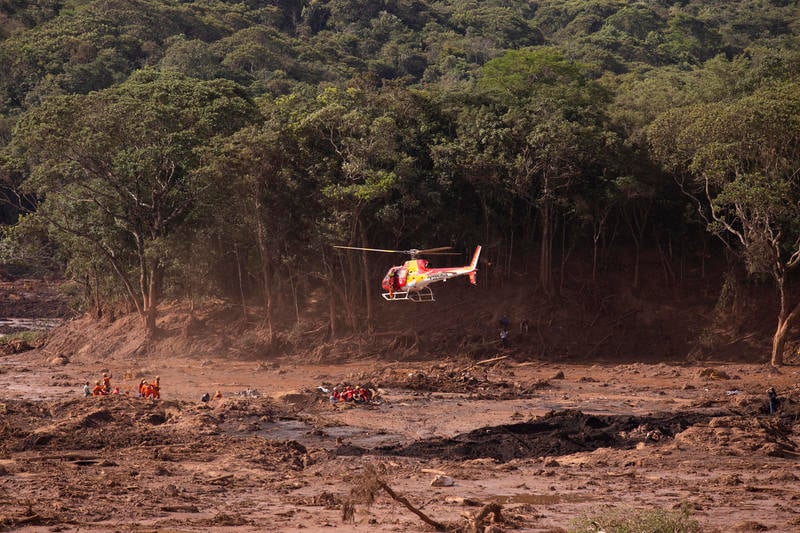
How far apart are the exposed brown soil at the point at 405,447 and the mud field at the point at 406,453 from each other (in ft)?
0.22

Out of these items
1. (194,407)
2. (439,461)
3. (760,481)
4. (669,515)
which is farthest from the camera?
(194,407)

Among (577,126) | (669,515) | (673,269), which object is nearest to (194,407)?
(669,515)

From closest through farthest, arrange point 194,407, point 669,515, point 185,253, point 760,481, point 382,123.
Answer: point 669,515 < point 760,481 < point 194,407 < point 382,123 < point 185,253

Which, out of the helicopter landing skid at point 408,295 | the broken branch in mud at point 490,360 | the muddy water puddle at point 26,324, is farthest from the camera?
the muddy water puddle at point 26,324

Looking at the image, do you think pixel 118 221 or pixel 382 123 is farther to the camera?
pixel 118 221

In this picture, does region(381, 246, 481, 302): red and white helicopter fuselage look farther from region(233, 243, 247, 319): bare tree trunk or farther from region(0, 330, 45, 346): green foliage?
region(0, 330, 45, 346): green foliage

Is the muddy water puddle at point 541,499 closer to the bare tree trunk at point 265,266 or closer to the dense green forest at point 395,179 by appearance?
the dense green forest at point 395,179

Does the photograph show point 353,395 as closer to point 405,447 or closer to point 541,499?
point 405,447

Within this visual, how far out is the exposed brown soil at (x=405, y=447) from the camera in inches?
701

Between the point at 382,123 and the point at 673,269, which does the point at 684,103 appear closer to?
the point at 673,269

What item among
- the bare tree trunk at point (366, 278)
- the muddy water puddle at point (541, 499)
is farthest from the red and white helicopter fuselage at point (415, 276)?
the muddy water puddle at point (541, 499)

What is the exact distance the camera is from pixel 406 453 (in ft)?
77.7

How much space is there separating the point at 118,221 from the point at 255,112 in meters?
7.31

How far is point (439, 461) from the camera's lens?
22.8 meters
